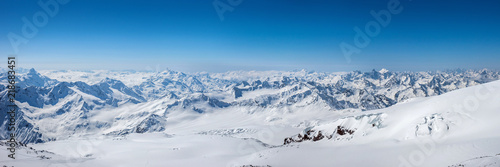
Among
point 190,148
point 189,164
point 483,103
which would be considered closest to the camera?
point 483,103

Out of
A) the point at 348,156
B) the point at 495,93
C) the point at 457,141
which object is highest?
the point at 495,93

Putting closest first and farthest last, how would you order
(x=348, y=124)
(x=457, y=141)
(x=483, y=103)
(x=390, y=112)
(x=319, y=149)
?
Result: (x=457, y=141), (x=483, y=103), (x=319, y=149), (x=390, y=112), (x=348, y=124)

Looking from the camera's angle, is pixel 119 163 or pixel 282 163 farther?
pixel 119 163

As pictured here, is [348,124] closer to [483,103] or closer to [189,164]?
[483,103]

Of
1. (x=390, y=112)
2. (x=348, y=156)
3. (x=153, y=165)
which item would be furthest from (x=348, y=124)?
(x=153, y=165)

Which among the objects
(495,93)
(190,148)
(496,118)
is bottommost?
(190,148)

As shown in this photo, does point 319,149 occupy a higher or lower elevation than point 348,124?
lower

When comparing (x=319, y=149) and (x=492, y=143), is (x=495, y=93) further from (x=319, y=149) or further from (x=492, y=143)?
(x=319, y=149)

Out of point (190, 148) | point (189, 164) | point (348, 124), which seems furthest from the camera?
point (190, 148)

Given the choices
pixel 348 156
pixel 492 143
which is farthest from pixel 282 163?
pixel 492 143
